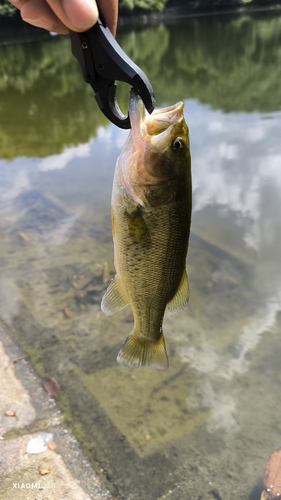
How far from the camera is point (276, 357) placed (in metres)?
4.29

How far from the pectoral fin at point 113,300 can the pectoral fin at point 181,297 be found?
20 centimetres

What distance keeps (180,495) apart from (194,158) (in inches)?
258

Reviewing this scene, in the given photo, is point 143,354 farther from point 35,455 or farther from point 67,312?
point 67,312

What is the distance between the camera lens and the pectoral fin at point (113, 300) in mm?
1867

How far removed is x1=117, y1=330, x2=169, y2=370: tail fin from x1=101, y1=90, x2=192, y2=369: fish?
0.81 feet

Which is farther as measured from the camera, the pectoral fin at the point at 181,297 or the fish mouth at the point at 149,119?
the pectoral fin at the point at 181,297

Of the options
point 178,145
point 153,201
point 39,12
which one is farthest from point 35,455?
point 39,12

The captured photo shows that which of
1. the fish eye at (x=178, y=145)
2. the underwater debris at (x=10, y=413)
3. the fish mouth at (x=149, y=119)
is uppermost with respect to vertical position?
the fish mouth at (x=149, y=119)

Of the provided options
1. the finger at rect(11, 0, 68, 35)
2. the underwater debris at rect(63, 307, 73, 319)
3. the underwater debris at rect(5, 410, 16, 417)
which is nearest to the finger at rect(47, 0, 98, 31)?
the finger at rect(11, 0, 68, 35)

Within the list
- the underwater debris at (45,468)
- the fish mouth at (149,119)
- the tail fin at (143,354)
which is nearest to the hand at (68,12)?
the fish mouth at (149,119)

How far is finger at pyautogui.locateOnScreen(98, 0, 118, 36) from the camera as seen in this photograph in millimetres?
1524

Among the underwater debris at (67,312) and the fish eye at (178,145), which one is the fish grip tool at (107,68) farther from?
the underwater debris at (67,312)

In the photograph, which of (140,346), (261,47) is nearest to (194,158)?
(140,346)

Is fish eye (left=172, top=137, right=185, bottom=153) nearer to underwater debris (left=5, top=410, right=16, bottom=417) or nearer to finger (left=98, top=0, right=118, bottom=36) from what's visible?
finger (left=98, top=0, right=118, bottom=36)
